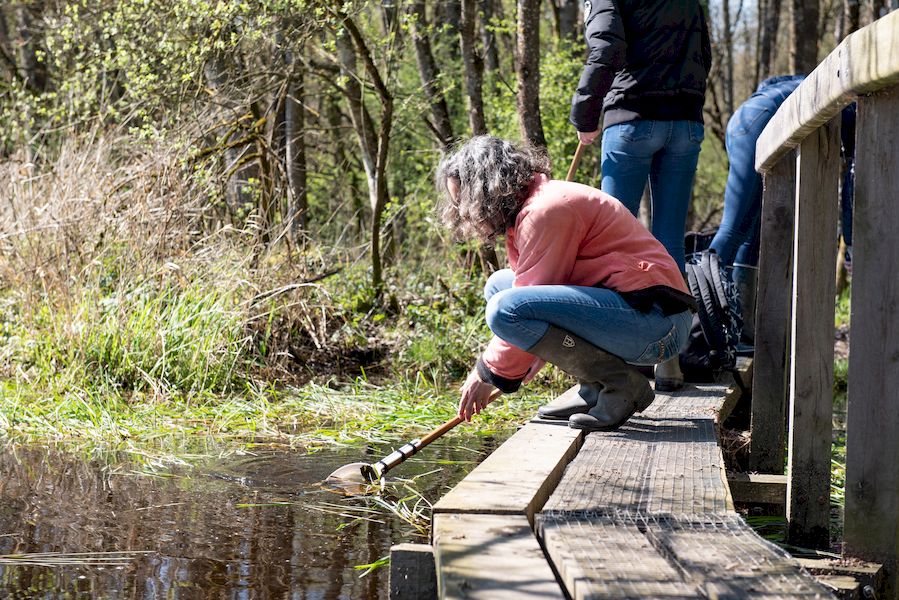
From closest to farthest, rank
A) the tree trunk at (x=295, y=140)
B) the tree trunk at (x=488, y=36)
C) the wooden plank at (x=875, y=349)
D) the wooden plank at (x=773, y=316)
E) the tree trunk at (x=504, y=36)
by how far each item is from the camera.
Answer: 1. the wooden plank at (x=875, y=349)
2. the wooden plank at (x=773, y=316)
3. the tree trunk at (x=295, y=140)
4. the tree trunk at (x=488, y=36)
5. the tree trunk at (x=504, y=36)

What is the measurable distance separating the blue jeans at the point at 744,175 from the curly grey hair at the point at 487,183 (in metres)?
2.17

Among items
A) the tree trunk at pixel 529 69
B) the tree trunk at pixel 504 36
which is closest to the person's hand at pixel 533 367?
the tree trunk at pixel 529 69

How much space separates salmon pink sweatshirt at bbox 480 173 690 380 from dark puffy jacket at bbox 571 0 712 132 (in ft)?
3.41

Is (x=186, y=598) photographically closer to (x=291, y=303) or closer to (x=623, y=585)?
(x=623, y=585)

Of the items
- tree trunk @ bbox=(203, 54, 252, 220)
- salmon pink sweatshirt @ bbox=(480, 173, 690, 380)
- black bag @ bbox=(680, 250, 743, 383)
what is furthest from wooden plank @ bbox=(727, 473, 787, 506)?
tree trunk @ bbox=(203, 54, 252, 220)

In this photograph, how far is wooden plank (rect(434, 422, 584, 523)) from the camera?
2.43 metres

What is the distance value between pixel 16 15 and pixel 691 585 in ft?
51.9

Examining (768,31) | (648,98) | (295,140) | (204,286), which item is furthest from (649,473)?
(768,31)

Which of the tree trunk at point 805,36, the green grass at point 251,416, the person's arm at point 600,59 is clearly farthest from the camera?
the tree trunk at point 805,36

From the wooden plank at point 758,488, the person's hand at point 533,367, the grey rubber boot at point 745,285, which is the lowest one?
the wooden plank at point 758,488

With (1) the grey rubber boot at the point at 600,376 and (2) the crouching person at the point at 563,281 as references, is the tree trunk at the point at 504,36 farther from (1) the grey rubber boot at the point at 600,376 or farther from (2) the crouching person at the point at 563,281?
(1) the grey rubber boot at the point at 600,376

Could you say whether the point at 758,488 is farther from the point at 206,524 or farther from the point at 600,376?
the point at 206,524

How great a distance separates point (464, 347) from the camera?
22.0ft

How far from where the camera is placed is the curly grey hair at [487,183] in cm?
330
